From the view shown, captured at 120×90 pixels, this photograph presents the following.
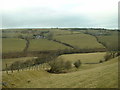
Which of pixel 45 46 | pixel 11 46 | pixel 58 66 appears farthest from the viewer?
pixel 11 46

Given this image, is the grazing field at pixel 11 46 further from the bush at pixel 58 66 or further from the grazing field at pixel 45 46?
the bush at pixel 58 66

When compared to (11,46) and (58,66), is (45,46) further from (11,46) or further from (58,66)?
(58,66)

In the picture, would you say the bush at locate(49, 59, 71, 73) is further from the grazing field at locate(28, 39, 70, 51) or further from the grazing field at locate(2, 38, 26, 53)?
the grazing field at locate(2, 38, 26, 53)

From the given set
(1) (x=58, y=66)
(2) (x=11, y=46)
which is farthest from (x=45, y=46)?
(1) (x=58, y=66)

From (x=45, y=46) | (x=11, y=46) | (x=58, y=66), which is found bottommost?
(x=45, y=46)

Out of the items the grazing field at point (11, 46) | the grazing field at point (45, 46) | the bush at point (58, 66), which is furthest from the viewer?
the grazing field at point (45, 46)

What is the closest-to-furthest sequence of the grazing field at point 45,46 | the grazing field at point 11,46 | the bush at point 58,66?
1. the bush at point 58,66
2. the grazing field at point 11,46
3. the grazing field at point 45,46

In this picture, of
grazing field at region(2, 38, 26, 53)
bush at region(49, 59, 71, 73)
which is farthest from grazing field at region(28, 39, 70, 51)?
bush at region(49, 59, 71, 73)

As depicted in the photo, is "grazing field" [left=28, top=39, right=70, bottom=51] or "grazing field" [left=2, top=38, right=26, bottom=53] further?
"grazing field" [left=28, top=39, right=70, bottom=51]

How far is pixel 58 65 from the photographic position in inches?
3666

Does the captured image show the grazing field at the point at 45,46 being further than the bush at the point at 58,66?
Yes

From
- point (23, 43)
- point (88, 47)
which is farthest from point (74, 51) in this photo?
point (23, 43)

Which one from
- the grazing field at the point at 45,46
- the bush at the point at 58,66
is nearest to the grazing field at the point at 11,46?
the grazing field at the point at 45,46

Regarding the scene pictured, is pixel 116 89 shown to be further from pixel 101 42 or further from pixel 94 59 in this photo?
pixel 101 42
